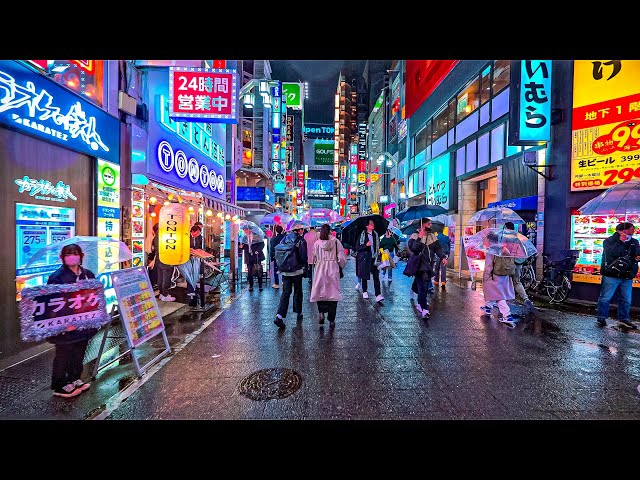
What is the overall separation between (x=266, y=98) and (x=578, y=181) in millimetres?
12618

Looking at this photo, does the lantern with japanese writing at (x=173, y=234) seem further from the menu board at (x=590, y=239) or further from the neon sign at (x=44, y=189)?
the menu board at (x=590, y=239)

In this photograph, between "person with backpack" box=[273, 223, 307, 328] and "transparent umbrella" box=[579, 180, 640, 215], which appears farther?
"person with backpack" box=[273, 223, 307, 328]

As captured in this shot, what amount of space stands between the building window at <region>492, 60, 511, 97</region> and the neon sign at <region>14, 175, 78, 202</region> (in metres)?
15.6

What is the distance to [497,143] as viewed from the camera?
46.7 feet

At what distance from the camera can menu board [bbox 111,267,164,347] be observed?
4270 mm

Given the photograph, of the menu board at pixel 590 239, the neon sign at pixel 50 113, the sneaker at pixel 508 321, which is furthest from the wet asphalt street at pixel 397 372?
the neon sign at pixel 50 113

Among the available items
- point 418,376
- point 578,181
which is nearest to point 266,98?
point 578,181

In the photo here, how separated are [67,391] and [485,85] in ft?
60.1

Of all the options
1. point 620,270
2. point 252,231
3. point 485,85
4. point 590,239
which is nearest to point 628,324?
point 620,270

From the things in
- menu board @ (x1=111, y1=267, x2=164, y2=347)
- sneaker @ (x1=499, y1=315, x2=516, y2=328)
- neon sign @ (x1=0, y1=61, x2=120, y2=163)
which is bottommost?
sneaker @ (x1=499, y1=315, x2=516, y2=328)

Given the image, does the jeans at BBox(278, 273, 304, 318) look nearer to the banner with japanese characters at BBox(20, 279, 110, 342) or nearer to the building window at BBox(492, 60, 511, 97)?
the banner with japanese characters at BBox(20, 279, 110, 342)

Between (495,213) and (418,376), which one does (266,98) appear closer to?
(495,213)

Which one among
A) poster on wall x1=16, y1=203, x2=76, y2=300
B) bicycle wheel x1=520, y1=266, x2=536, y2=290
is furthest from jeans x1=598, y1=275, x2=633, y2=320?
poster on wall x1=16, y1=203, x2=76, y2=300

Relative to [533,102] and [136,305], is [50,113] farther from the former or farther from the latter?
[533,102]
